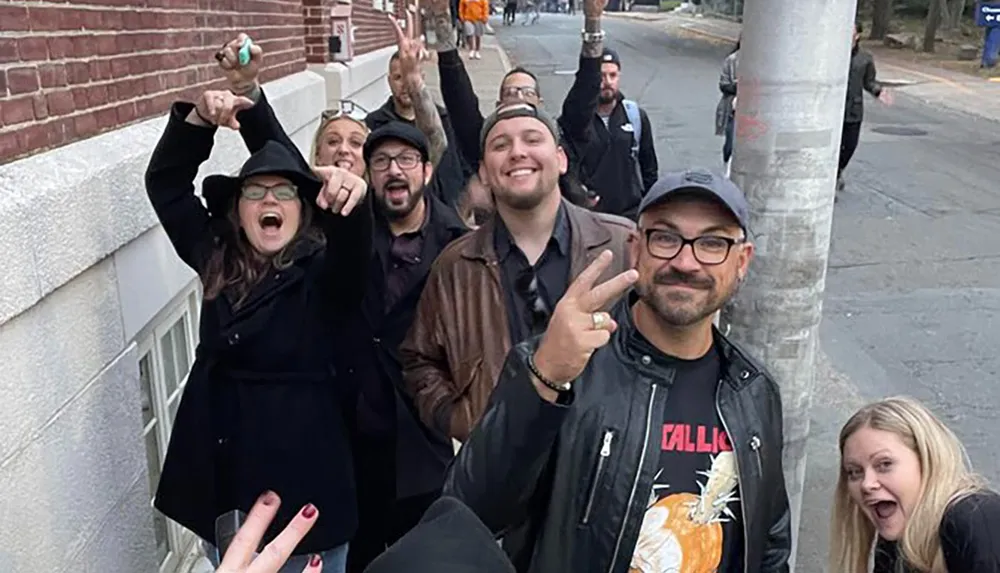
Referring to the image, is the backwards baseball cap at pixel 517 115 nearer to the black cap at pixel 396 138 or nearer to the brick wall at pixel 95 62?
the black cap at pixel 396 138

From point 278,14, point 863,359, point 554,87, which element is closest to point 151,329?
point 278,14

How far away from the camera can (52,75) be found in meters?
2.77

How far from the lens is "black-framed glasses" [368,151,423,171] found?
11.2ft

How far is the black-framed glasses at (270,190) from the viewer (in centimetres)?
273

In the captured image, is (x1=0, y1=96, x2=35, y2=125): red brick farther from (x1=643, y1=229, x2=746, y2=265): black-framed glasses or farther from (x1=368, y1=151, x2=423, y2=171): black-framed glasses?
(x1=643, y1=229, x2=746, y2=265): black-framed glasses

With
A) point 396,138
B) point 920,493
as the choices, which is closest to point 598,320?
point 920,493

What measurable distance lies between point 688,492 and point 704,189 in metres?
0.64

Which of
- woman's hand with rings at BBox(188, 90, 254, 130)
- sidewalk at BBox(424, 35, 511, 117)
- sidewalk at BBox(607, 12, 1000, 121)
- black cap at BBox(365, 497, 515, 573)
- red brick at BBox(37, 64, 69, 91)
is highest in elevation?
red brick at BBox(37, 64, 69, 91)

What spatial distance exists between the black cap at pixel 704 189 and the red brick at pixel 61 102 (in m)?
1.76

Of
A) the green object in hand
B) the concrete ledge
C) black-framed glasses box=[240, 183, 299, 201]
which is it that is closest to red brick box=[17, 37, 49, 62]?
the concrete ledge

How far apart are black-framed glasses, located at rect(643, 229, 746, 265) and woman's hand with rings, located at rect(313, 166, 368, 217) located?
0.85 meters

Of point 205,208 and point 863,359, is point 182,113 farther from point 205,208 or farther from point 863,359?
point 863,359

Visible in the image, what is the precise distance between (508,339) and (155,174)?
3.70ft

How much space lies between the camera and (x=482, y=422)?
187 centimetres
